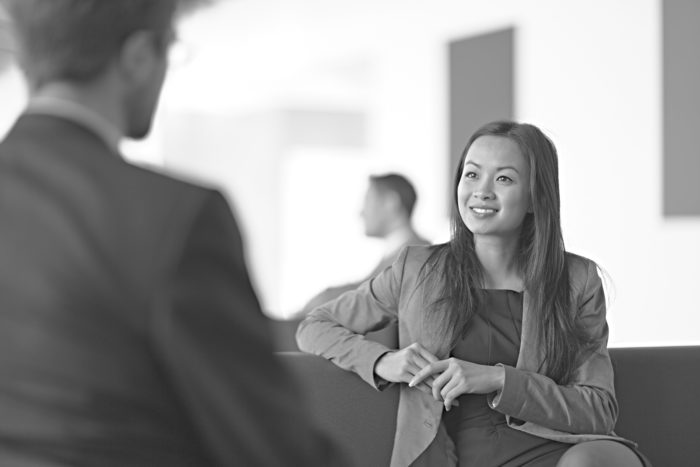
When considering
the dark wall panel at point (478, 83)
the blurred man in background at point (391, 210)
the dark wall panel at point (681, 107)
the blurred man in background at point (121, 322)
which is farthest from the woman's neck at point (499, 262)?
the dark wall panel at point (478, 83)

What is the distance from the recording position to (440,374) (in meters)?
2.44

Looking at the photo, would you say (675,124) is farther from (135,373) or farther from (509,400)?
(135,373)

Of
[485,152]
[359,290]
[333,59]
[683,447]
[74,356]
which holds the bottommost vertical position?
[683,447]

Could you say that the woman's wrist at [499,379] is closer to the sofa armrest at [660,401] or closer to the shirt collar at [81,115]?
the sofa armrest at [660,401]

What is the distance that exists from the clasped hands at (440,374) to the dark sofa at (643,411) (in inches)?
7.8

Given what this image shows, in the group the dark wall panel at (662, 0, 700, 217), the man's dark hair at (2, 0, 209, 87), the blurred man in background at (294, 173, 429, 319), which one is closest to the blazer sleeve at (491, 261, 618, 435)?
the man's dark hair at (2, 0, 209, 87)

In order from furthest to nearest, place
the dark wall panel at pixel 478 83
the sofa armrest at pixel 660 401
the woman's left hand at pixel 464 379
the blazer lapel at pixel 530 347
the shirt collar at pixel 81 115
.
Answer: the dark wall panel at pixel 478 83, the sofa armrest at pixel 660 401, the blazer lapel at pixel 530 347, the woman's left hand at pixel 464 379, the shirt collar at pixel 81 115

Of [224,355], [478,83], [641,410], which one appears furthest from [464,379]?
[478,83]

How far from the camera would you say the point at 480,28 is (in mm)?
6586

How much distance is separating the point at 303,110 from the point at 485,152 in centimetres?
1115

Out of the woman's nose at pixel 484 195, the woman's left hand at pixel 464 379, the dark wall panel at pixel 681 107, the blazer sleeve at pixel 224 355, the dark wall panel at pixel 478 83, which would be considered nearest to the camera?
the blazer sleeve at pixel 224 355

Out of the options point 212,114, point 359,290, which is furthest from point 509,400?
point 212,114

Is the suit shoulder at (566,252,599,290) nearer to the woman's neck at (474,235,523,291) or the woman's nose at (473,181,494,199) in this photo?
the woman's neck at (474,235,523,291)

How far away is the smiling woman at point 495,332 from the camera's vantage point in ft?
7.99
